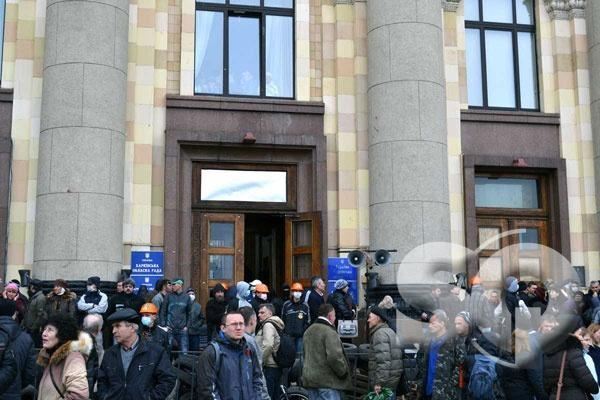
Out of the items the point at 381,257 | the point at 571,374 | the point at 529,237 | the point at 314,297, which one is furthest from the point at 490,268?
the point at 571,374

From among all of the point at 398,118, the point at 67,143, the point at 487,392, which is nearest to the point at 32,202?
the point at 67,143

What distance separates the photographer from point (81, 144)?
1800 cm

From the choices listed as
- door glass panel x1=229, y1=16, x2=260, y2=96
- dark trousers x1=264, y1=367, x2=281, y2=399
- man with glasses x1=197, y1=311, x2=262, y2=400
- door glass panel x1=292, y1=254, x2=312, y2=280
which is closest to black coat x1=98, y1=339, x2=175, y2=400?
man with glasses x1=197, y1=311, x2=262, y2=400

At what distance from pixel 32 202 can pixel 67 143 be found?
5.81 ft

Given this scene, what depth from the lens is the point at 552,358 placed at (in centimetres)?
995

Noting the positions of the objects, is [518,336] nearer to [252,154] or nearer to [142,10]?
[252,154]

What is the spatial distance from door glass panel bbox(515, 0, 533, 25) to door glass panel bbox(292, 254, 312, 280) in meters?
8.59

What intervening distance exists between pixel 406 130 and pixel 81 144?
7123 millimetres

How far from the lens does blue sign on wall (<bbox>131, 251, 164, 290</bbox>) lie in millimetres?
18656

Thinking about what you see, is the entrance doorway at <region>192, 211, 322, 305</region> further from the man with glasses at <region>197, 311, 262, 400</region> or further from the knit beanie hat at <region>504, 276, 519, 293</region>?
the man with glasses at <region>197, 311, 262, 400</region>

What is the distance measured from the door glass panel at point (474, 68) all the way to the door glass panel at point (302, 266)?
19.3 feet

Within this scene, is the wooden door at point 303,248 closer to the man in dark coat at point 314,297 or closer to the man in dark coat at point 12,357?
the man in dark coat at point 314,297

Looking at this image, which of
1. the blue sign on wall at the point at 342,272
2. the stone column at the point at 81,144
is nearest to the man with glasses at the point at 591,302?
the blue sign on wall at the point at 342,272

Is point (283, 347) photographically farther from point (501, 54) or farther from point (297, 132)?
point (501, 54)
